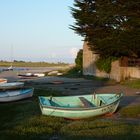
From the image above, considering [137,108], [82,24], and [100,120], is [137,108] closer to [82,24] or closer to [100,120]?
[100,120]

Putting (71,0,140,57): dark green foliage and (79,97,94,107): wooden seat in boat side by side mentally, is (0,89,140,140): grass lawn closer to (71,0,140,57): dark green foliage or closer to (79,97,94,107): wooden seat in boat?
(79,97,94,107): wooden seat in boat

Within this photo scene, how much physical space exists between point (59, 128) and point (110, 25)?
2140 centimetres

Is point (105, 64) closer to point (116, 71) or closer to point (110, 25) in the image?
point (116, 71)

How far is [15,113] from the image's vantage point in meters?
23.0

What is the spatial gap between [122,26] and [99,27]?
12.6 feet

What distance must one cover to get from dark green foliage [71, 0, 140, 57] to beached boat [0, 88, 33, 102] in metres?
9.40

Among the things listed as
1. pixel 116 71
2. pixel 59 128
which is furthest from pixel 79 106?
pixel 116 71

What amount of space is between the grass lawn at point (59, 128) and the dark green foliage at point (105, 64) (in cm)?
2446

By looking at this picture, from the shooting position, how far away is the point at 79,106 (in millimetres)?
22203

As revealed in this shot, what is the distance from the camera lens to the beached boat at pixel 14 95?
27.7 meters

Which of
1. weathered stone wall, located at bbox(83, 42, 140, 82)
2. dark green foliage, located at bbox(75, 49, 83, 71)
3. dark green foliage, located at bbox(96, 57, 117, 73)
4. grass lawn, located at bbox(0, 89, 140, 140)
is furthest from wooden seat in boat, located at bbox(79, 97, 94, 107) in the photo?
dark green foliage, located at bbox(75, 49, 83, 71)

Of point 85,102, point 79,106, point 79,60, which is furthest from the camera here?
point 79,60

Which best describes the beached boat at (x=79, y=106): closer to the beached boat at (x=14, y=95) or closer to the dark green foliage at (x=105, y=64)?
the beached boat at (x=14, y=95)

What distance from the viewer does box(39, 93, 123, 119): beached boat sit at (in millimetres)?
20578
